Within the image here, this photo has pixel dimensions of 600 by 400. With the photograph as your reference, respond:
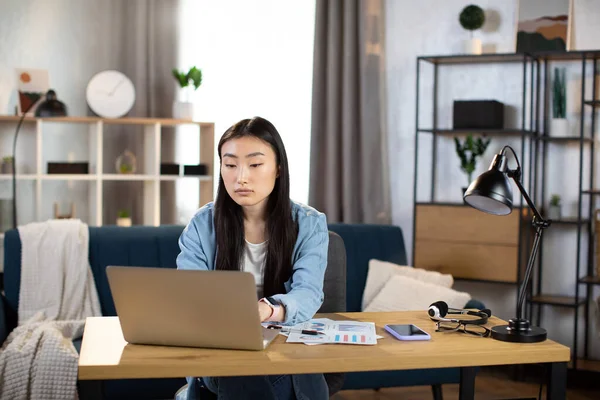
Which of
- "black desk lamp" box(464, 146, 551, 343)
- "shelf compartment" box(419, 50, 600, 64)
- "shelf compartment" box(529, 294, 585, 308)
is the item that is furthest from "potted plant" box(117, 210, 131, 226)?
"black desk lamp" box(464, 146, 551, 343)

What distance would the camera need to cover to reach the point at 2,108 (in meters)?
4.53

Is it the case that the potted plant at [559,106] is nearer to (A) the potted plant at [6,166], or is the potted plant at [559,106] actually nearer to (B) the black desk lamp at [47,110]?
(B) the black desk lamp at [47,110]

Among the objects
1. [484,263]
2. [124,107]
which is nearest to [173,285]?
[484,263]

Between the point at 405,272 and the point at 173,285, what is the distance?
2.12 metres

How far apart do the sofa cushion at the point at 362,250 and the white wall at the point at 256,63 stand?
1.06 metres

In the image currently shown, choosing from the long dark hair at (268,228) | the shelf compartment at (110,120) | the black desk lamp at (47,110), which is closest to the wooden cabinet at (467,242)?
the shelf compartment at (110,120)

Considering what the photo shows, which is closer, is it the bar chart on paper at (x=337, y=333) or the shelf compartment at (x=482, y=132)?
the bar chart on paper at (x=337, y=333)

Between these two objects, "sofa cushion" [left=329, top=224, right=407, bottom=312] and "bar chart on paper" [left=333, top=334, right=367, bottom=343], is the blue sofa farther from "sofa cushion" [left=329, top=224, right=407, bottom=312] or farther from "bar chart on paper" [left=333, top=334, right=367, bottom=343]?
"bar chart on paper" [left=333, top=334, right=367, bottom=343]

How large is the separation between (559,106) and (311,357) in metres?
2.89

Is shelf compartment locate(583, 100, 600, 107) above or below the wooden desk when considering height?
above

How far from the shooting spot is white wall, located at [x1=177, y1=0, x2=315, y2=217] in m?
4.74

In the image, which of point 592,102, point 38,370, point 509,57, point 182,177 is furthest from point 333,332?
point 182,177

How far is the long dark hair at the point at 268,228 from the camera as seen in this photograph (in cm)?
205

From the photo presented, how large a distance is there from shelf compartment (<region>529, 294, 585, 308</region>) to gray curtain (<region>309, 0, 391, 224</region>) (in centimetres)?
98
